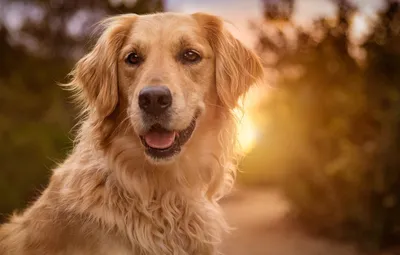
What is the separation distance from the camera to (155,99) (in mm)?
3525

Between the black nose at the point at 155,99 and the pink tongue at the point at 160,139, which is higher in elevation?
the black nose at the point at 155,99

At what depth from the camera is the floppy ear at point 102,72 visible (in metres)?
3.87

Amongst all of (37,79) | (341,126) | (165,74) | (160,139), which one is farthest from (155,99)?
(37,79)

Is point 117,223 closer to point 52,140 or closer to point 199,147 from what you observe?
point 199,147

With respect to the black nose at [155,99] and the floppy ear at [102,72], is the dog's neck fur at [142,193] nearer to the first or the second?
the floppy ear at [102,72]

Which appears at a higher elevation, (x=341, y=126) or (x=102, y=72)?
(x=341, y=126)

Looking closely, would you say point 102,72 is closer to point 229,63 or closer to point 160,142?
point 160,142

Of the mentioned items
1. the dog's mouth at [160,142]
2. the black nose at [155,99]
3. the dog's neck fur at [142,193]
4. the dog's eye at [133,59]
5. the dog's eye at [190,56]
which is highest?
the dog's eye at [190,56]

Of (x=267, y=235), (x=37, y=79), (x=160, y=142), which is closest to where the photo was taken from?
(x=160, y=142)

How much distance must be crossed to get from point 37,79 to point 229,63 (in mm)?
7198

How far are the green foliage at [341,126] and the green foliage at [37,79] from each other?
2.14 metres

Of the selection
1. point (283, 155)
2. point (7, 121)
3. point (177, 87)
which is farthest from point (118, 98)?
point (7, 121)

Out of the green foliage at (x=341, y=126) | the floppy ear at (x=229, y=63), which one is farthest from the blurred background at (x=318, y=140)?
the floppy ear at (x=229, y=63)

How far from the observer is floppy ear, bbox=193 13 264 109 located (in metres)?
3.98
